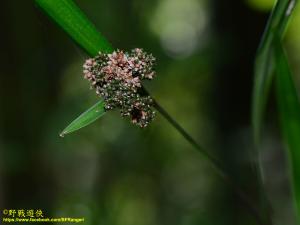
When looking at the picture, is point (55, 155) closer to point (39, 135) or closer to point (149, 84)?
point (39, 135)

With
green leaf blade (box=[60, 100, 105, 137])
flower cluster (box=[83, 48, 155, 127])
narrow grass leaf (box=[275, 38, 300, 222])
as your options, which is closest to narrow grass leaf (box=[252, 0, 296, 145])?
narrow grass leaf (box=[275, 38, 300, 222])

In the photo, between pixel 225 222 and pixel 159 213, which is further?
pixel 159 213

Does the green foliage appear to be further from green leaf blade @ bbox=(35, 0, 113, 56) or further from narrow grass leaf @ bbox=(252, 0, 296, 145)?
narrow grass leaf @ bbox=(252, 0, 296, 145)

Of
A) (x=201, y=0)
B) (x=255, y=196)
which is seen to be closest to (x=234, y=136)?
(x=255, y=196)

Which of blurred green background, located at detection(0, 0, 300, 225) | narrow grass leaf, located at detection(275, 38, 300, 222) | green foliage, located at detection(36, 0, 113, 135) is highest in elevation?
blurred green background, located at detection(0, 0, 300, 225)

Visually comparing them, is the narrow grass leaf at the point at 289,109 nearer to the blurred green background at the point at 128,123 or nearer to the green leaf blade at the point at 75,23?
the green leaf blade at the point at 75,23

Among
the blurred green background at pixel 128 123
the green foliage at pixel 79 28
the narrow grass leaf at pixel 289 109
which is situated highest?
the blurred green background at pixel 128 123

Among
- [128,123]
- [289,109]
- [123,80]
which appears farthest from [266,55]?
[128,123]

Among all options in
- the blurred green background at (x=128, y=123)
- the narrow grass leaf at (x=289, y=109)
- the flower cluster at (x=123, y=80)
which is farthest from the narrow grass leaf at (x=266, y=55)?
the blurred green background at (x=128, y=123)
